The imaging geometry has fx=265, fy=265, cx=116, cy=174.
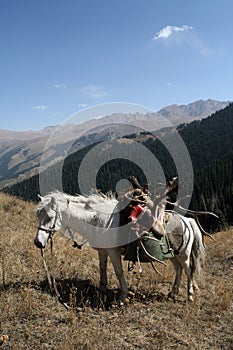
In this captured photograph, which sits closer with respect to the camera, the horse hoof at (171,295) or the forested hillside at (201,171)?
the horse hoof at (171,295)

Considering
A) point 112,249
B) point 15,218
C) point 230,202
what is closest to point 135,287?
point 112,249

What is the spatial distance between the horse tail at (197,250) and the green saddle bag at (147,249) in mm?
1194

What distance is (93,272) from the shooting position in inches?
324

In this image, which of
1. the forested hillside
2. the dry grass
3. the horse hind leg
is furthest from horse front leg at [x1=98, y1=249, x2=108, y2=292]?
the forested hillside

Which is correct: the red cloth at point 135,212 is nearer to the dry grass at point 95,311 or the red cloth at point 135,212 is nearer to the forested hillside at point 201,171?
the dry grass at point 95,311

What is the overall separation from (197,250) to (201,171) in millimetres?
102885

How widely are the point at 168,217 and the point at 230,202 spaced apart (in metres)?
80.8

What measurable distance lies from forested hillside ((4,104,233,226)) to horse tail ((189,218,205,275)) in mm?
12710

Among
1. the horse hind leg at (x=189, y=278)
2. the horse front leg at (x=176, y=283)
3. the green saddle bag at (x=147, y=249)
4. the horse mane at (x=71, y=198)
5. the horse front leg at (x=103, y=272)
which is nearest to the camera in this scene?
the horse mane at (x=71, y=198)

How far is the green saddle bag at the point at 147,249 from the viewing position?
6277 millimetres

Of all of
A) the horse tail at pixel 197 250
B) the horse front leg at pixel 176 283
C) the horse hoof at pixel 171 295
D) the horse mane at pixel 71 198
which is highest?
the horse mane at pixel 71 198

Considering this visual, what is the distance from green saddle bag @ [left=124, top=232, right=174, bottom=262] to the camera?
628cm

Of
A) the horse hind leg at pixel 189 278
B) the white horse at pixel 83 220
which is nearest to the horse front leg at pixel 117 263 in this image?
the white horse at pixel 83 220

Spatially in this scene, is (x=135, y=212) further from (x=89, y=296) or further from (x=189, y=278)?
(x=189, y=278)
